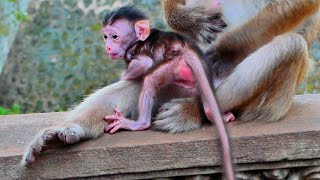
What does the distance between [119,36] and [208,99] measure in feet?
1.41

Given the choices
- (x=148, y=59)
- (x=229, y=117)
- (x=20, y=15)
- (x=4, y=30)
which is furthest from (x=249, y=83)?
(x=4, y=30)

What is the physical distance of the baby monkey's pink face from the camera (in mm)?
3068

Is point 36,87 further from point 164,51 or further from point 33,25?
point 164,51

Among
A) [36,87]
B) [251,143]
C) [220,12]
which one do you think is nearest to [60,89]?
[36,87]

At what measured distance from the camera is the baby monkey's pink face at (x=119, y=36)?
3.07 metres

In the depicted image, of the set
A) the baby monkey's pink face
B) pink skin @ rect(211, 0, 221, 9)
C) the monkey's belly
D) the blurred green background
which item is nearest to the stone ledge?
the monkey's belly

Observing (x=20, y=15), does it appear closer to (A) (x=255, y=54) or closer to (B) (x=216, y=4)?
(B) (x=216, y=4)

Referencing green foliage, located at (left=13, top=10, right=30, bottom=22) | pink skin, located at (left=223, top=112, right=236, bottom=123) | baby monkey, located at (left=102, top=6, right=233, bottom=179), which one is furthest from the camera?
green foliage, located at (left=13, top=10, right=30, bottom=22)

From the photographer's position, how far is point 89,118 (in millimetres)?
2998

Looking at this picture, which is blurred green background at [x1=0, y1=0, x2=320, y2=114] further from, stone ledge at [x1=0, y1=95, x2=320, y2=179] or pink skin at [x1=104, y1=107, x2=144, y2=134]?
stone ledge at [x1=0, y1=95, x2=320, y2=179]

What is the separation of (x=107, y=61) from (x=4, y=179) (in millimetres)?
3939

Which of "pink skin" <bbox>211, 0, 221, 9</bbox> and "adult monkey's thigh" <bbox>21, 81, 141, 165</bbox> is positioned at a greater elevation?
"pink skin" <bbox>211, 0, 221, 9</bbox>

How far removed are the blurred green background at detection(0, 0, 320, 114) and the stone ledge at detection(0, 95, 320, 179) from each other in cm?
366

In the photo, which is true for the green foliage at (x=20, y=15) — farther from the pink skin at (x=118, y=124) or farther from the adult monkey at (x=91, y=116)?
the pink skin at (x=118, y=124)
